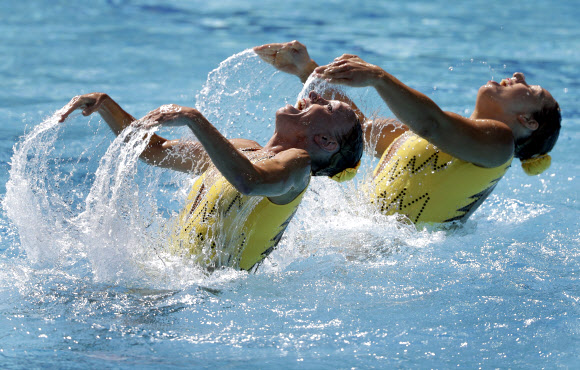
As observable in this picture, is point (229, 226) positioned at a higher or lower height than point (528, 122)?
lower

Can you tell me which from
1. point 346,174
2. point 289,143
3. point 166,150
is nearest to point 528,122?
point 346,174

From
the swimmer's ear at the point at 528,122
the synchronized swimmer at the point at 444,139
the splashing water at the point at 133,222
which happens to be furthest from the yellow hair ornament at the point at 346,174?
the swimmer's ear at the point at 528,122

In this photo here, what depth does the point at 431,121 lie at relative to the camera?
126 inches

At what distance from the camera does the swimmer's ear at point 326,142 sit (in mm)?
3146

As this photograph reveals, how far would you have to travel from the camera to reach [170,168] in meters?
3.68

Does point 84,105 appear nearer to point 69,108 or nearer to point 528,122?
point 69,108

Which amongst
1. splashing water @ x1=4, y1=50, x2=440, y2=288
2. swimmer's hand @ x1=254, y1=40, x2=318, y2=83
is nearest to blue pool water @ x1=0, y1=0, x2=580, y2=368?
splashing water @ x1=4, y1=50, x2=440, y2=288

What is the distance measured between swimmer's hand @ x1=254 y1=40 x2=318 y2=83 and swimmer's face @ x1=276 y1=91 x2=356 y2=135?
36.0 inches

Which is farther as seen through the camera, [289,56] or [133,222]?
[289,56]

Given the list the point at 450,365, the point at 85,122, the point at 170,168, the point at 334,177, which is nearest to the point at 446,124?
the point at 334,177

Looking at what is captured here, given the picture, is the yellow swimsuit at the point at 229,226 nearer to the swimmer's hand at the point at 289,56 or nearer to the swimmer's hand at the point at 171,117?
the swimmer's hand at the point at 171,117

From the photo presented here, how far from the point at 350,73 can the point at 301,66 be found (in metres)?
1.17

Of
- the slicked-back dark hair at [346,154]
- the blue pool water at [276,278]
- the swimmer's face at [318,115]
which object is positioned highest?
the swimmer's face at [318,115]

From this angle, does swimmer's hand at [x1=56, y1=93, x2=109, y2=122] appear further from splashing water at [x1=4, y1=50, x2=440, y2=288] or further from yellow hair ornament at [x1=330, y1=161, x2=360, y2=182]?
yellow hair ornament at [x1=330, y1=161, x2=360, y2=182]
